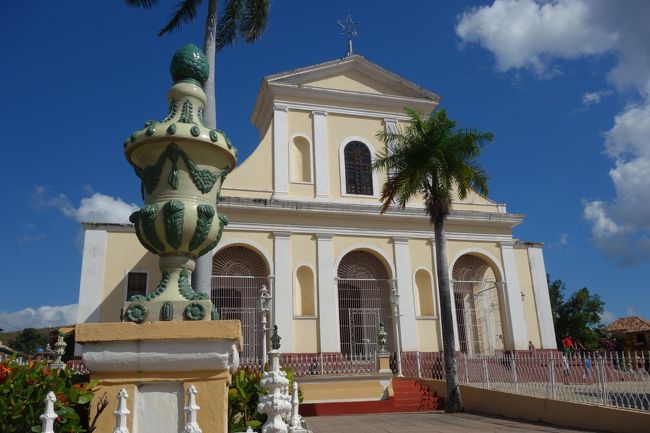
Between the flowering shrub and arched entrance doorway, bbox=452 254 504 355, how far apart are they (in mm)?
14608

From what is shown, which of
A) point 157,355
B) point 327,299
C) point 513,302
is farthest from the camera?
point 513,302

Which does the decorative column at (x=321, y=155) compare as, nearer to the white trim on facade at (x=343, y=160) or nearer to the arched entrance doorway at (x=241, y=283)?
the white trim on facade at (x=343, y=160)

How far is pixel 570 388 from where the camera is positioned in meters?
9.47

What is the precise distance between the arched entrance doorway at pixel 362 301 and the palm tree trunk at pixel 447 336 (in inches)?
141

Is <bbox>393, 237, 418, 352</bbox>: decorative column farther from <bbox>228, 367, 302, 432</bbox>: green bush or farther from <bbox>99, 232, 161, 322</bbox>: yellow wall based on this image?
<bbox>228, 367, 302, 432</bbox>: green bush

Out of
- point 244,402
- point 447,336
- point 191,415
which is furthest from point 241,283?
point 191,415

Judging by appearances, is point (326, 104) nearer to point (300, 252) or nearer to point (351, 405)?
point (300, 252)

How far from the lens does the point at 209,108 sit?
9766 mm

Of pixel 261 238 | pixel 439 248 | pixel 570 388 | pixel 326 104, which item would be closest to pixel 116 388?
pixel 570 388

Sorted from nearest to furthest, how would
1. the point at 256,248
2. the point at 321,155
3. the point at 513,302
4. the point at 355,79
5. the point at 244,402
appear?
the point at 244,402
the point at 256,248
the point at 513,302
the point at 321,155
the point at 355,79

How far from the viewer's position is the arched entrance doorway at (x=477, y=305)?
16625 millimetres

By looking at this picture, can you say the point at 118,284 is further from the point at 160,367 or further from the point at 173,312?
the point at 160,367

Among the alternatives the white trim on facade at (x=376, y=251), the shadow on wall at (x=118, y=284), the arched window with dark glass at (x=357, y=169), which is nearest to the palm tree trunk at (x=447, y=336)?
the white trim on facade at (x=376, y=251)

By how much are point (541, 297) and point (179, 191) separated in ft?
55.9
